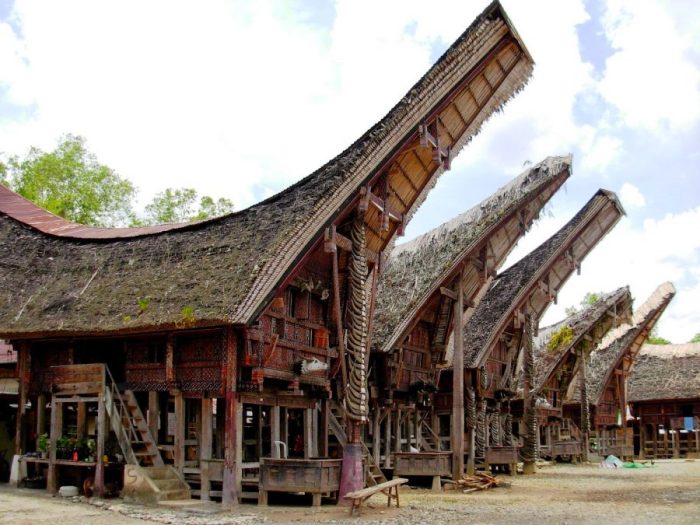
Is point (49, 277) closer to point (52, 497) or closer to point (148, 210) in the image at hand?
point (52, 497)

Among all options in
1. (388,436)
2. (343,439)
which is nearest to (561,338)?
(388,436)

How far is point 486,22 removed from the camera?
1520 centimetres

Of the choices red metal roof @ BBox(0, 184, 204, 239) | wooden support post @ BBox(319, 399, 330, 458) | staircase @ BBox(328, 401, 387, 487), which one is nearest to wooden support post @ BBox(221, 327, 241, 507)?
staircase @ BBox(328, 401, 387, 487)

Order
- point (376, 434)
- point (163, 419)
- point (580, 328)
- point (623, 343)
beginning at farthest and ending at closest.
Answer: point (623, 343) < point (580, 328) < point (376, 434) < point (163, 419)

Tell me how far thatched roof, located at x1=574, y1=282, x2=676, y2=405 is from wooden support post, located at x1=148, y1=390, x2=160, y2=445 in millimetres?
26150

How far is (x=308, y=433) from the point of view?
666 inches

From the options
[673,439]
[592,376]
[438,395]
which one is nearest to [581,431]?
[592,376]

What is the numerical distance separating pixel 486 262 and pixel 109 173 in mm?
22801

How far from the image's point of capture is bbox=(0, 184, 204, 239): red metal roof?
18.7m

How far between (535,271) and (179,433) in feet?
47.9

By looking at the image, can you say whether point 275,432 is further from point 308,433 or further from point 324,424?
point 324,424

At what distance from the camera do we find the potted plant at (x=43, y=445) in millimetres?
15422

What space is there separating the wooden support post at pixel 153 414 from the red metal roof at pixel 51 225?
403 centimetres

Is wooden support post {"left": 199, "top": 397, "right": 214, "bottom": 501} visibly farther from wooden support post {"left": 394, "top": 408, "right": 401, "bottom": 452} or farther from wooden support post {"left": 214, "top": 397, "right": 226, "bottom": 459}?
wooden support post {"left": 394, "top": 408, "right": 401, "bottom": 452}
